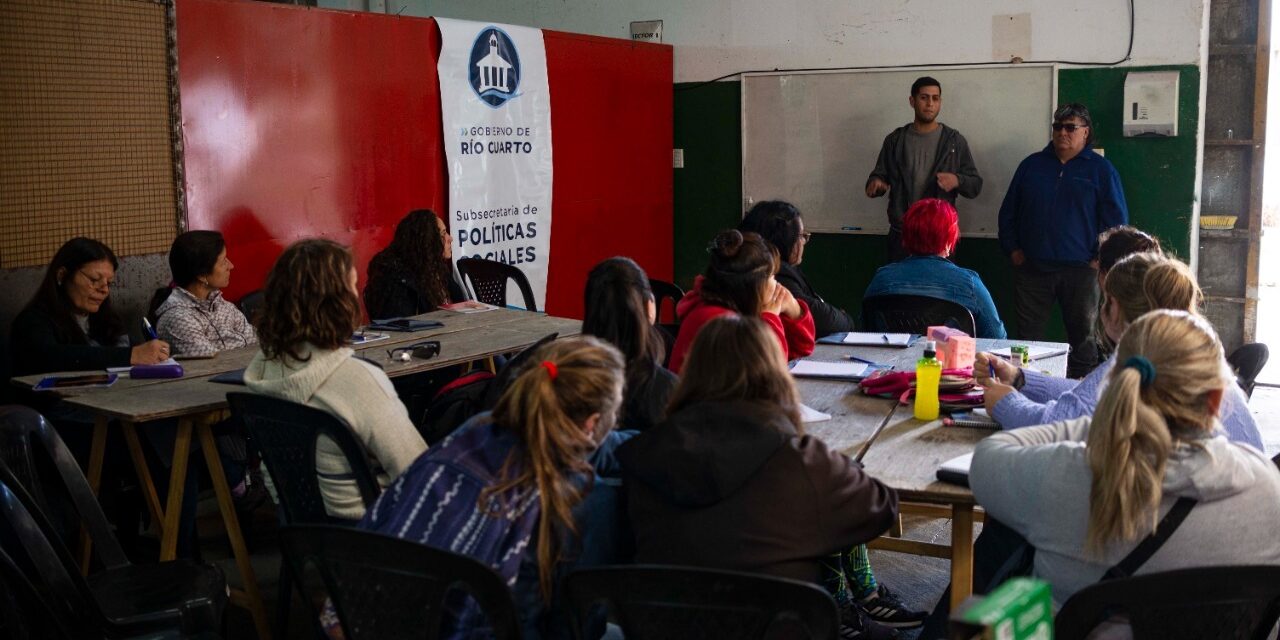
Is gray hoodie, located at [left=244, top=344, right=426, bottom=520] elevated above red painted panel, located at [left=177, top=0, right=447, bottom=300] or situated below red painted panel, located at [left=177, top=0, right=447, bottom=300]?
below

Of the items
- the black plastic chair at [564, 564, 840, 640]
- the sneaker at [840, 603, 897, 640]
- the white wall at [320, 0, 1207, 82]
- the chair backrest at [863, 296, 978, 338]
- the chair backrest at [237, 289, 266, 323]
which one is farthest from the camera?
the white wall at [320, 0, 1207, 82]

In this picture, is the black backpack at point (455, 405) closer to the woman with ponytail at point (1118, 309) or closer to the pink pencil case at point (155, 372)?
the pink pencil case at point (155, 372)

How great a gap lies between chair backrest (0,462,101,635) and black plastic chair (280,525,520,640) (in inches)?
26.9

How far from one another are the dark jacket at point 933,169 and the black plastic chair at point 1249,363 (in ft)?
11.1

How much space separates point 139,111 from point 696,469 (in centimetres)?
356

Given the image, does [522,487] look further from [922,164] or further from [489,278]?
[922,164]

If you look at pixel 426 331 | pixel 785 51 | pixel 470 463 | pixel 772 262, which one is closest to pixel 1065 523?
pixel 470 463

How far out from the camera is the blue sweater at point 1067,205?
625cm

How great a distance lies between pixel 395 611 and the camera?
1.98 m

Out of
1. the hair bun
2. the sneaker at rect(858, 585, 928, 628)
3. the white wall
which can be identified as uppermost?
the white wall

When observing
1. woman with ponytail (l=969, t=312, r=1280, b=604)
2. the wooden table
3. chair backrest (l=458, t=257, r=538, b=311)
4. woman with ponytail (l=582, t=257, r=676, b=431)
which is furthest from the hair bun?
chair backrest (l=458, t=257, r=538, b=311)

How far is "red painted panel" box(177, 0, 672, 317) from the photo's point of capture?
16.7ft

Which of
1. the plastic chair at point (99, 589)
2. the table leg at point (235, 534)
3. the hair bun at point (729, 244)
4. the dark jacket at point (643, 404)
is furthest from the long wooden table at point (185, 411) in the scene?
the dark jacket at point (643, 404)

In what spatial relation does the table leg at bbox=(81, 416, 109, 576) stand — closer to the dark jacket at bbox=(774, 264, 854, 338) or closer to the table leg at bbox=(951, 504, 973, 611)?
the dark jacket at bbox=(774, 264, 854, 338)
